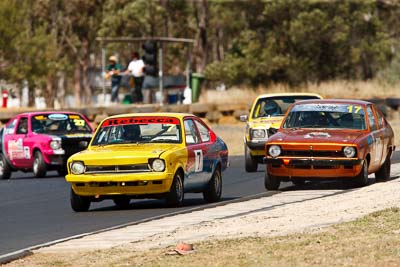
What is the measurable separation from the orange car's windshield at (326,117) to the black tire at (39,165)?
8.02 metres

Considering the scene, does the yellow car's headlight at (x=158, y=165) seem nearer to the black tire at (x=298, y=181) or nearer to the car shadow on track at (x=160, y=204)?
the car shadow on track at (x=160, y=204)

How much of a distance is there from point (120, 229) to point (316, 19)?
40064 millimetres

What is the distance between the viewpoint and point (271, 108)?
24.5m

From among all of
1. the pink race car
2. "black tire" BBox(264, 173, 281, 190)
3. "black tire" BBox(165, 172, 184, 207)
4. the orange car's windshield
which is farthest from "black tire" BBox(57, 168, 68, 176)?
"black tire" BBox(165, 172, 184, 207)

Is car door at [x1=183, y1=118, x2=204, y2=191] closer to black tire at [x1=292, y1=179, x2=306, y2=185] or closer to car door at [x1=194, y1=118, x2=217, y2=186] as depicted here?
car door at [x1=194, y1=118, x2=217, y2=186]

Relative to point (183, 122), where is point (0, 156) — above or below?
below

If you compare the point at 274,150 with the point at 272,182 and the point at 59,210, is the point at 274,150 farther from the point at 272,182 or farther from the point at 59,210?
the point at 59,210

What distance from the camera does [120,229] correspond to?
13844 millimetres

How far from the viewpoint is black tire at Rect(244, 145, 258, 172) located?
24.4 m

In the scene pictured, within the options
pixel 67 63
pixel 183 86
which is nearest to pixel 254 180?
pixel 183 86

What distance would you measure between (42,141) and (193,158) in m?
9.90

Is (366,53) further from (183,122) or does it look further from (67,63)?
(183,122)

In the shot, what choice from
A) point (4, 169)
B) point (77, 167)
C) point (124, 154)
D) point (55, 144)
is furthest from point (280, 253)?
point (4, 169)

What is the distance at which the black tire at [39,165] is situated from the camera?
2619 cm
